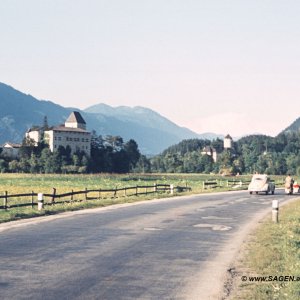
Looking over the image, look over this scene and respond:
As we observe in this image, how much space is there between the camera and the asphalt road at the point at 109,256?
984cm

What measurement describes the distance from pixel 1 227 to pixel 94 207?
12422 millimetres

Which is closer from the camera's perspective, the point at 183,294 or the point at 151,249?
the point at 183,294

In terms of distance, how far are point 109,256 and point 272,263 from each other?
370cm

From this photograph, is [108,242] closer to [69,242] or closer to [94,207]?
[69,242]

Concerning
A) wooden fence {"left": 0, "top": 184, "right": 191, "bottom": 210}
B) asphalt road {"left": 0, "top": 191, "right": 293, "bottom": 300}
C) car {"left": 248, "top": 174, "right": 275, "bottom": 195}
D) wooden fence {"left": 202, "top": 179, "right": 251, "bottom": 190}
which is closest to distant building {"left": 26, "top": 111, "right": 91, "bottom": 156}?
wooden fence {"left": 202, "top": 179, "right": 251, "bottom": 190}

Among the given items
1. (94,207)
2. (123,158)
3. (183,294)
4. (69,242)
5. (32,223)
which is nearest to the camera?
(183,294)

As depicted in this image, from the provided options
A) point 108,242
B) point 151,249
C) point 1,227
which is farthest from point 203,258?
point 1,227

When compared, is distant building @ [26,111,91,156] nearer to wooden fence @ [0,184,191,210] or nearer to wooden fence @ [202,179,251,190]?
wooden fence @ [202,179,251,190]

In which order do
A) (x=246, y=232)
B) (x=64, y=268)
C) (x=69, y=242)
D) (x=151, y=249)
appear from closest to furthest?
1. (x=64, y=268)
2. (x=151, y=249)
3. (x=69, y=242)
4. (x=246, y=232)

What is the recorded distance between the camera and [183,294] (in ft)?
31.7

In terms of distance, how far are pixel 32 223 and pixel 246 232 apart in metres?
7.84

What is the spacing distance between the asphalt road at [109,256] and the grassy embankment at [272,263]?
0.81 metres

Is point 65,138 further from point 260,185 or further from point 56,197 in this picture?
point 56,197

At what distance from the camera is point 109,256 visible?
1347 centimetres
